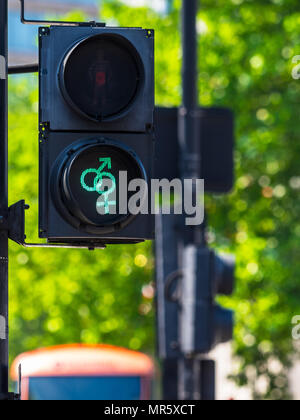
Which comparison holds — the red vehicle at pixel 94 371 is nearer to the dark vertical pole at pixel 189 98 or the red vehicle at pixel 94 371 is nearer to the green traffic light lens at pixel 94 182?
the dark vertical pole at pixel 189 98

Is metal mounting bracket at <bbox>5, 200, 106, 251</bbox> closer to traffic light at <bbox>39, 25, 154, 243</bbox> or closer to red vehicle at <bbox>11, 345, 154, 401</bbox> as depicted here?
traffic light at <bbox>39, 25, 154, 243</bbox>

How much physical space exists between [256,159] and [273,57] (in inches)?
71.8

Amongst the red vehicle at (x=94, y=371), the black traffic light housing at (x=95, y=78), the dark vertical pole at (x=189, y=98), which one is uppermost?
the dark vertical pole at (x=189, y=98)

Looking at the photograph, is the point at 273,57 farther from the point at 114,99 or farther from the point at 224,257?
the point at 114,99

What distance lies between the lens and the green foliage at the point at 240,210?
69.9 ft

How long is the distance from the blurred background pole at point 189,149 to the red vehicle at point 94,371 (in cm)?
1483

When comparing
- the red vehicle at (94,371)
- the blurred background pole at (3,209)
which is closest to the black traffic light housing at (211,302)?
the blurred background pole at (3,209)

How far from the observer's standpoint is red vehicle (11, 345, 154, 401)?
26531 mm

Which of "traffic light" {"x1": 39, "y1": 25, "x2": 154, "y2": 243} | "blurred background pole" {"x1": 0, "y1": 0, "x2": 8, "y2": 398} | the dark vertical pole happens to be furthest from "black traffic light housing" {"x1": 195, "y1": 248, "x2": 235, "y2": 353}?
"blurred background pole" {"x1": 0, "y1": 0, "x2": 8, "y2": 398}

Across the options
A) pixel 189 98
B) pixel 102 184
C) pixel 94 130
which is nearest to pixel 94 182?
pixel 102 184

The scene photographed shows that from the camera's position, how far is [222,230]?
22.3 metres

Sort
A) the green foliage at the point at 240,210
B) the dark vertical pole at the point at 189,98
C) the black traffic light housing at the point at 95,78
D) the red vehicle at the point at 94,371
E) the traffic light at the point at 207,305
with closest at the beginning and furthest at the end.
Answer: the black traffic light housing at the point at 95,78
the traffic light at the point at 207,305
the dark vertical pole at the point at 189,98
the green foliage at the point at 240,210
the red vehicle at the point at 94,371

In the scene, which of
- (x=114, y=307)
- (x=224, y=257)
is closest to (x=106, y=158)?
(x=224, y=257)
